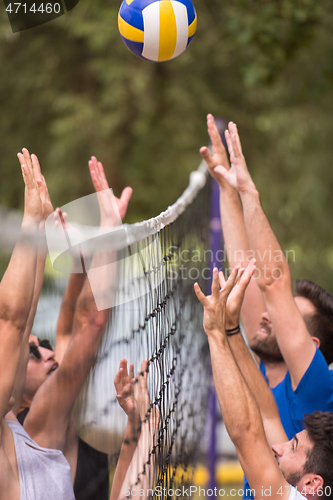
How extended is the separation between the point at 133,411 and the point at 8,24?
7.10 meters

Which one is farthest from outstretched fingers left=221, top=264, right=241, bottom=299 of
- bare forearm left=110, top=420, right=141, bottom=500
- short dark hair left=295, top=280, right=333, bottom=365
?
short dark hair left=295, top=280, right=333, bottom=365

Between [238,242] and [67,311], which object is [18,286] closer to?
[67,311]

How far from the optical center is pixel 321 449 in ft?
5.55

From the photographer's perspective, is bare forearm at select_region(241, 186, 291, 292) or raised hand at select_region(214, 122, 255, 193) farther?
raised hand at select_region(214, 122, 255, 193)

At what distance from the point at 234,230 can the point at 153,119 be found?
690 centimetres

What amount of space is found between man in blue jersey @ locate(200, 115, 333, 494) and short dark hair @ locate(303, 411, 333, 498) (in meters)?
0.26

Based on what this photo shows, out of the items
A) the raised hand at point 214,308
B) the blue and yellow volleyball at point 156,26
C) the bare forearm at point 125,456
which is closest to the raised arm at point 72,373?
the bare forearm at point 125,456

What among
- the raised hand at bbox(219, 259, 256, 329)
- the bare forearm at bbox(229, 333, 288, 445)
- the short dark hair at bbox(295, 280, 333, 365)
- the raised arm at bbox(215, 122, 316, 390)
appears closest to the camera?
the raised hand at bbox(219, 259, 256, 329)

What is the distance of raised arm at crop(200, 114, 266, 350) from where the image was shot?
2506 mm

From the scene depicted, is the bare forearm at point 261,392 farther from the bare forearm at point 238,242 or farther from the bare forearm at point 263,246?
the bare forearm at point 238,242

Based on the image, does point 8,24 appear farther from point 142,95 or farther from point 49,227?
point 49,227

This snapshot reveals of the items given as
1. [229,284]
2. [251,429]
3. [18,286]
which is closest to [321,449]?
[251,429]

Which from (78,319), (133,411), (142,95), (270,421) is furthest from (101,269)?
(142,95)

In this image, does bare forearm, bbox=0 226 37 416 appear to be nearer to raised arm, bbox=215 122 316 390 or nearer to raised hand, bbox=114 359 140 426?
raised hand, bbox=114 359 140 426
